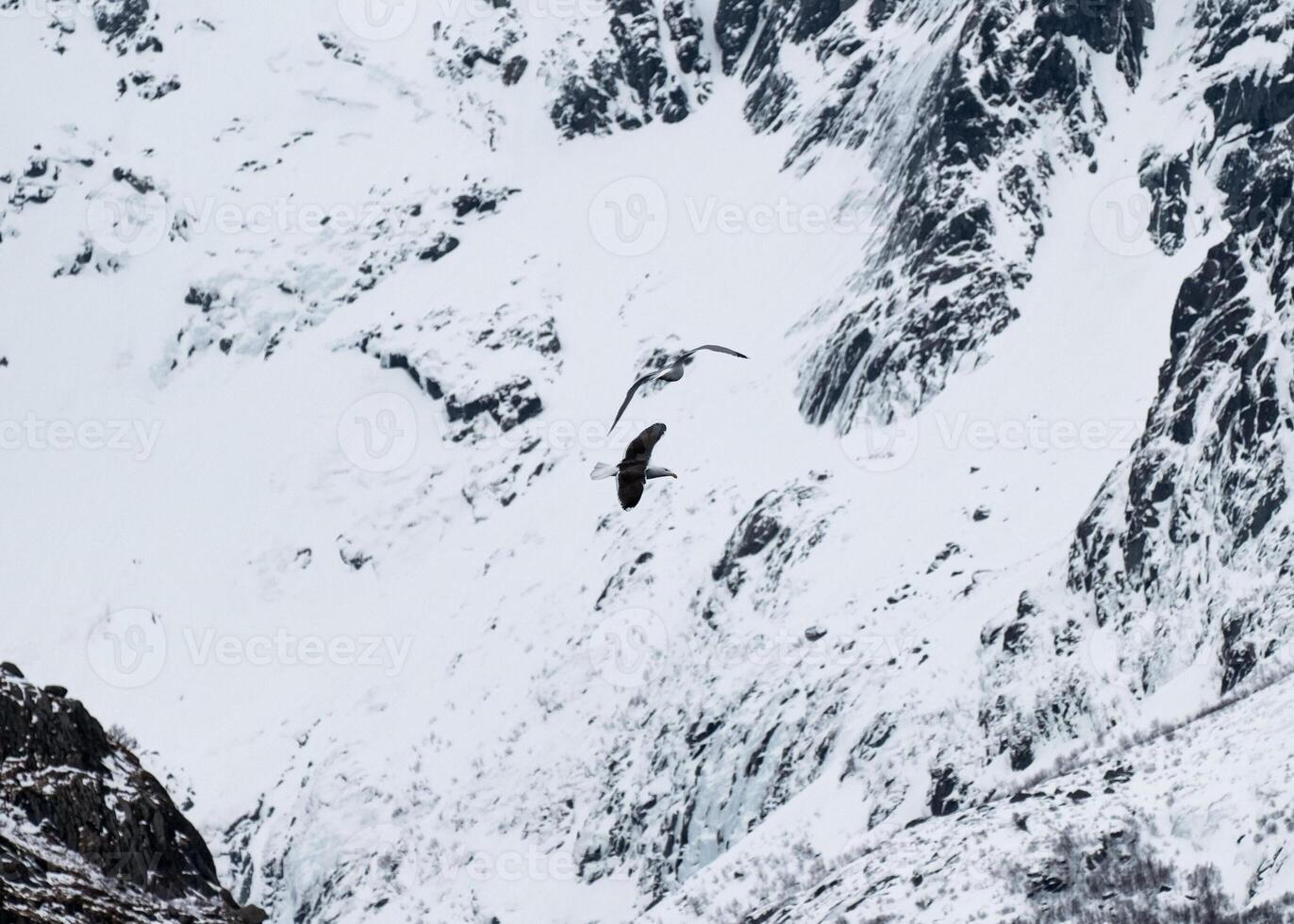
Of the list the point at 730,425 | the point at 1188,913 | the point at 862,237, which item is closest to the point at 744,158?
the point at 862,237

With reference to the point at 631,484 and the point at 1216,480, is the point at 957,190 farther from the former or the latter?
the point at 631,484

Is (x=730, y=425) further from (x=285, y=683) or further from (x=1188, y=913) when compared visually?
(x=1188, y=913)

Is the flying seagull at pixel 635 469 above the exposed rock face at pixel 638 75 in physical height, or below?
below

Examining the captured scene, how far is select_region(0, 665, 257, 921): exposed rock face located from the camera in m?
36.6

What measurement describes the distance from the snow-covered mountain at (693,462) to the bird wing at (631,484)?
1403 cm

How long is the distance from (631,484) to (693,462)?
100m

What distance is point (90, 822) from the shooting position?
39.9 metres

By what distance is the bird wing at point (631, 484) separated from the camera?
2500cm

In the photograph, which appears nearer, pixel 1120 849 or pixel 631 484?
pixel 631 484

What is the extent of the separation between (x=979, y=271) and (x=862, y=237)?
634 inches

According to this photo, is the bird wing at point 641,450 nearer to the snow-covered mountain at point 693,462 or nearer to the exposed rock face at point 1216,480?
the snow-covered mountain at point 693,462

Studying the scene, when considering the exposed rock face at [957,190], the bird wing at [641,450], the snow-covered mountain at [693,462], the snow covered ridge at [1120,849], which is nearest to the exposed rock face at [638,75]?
the snow-covered mountain at [693,462]

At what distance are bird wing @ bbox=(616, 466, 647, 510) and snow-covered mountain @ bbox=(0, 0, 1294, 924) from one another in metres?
14.0

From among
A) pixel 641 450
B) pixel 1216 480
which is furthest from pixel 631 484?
pixel 1216 480
